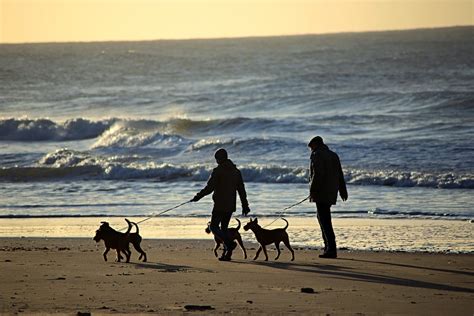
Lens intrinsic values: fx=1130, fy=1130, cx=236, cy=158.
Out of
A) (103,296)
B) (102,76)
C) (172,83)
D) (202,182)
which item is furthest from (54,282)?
(102,76)

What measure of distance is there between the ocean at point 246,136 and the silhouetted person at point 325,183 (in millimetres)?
4605

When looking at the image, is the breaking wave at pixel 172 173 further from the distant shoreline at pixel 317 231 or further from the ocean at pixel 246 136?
the distant shoreline at pixel 317 231

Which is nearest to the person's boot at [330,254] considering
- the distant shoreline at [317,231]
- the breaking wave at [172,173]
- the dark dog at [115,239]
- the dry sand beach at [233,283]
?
the dry sand beach at [233,283]

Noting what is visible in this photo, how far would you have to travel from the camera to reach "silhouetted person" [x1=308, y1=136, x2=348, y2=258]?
13383 mm

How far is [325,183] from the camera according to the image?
13422mm

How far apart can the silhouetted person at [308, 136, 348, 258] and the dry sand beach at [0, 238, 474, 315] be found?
0.95 feet

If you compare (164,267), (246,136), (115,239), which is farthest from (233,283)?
(246,136)

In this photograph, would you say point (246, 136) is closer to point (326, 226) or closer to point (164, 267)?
point (326, 226)

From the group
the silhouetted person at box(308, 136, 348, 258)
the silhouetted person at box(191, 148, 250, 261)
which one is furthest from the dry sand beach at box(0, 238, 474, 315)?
the silhouetted person at box(191, 148, 250, 261)

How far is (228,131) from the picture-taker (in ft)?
122

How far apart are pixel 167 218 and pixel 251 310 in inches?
338

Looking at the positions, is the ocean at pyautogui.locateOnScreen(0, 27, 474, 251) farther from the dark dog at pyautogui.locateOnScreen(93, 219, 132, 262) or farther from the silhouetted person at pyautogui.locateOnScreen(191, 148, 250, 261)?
the dark dog at pyautogui.locateOnScreen(93, 219, 132, 262)

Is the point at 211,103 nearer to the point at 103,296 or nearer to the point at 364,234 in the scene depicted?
the point at 364,234

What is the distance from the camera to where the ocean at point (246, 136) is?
2111 cm
